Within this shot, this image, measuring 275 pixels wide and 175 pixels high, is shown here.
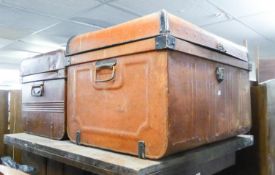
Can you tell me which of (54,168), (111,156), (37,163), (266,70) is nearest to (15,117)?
(37,163)

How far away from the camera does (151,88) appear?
2.68 ft

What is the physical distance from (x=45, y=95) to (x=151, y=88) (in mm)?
697

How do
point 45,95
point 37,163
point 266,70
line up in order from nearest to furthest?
point 45,95 → point 37,163 → point 266,70

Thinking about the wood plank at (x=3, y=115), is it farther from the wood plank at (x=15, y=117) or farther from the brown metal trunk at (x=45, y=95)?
the brown metal trunk at (x=45, y=95)

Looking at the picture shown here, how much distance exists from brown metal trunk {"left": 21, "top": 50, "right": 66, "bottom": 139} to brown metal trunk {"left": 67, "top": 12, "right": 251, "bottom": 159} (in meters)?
0.07

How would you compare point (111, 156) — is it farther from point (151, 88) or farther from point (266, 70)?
point (266, 70)

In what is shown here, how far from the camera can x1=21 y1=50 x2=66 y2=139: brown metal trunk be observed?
1187 millimetres

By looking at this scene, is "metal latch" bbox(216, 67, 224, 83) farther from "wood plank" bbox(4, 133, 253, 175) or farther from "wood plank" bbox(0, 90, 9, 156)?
"wood plank" bbox(0, 90, 9, 156)

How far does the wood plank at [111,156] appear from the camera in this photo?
766 mm

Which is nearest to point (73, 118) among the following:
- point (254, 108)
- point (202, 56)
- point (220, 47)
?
point (202, 56)

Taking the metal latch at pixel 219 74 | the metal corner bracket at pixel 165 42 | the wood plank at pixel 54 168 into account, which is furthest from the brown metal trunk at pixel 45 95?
the metal latch at pixel 219 74

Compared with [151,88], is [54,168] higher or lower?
lower

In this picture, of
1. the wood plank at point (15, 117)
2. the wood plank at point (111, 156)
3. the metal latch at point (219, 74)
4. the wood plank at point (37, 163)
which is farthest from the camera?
the wood plank at point (15, 117)

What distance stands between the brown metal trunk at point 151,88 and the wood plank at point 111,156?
38 millimetres
